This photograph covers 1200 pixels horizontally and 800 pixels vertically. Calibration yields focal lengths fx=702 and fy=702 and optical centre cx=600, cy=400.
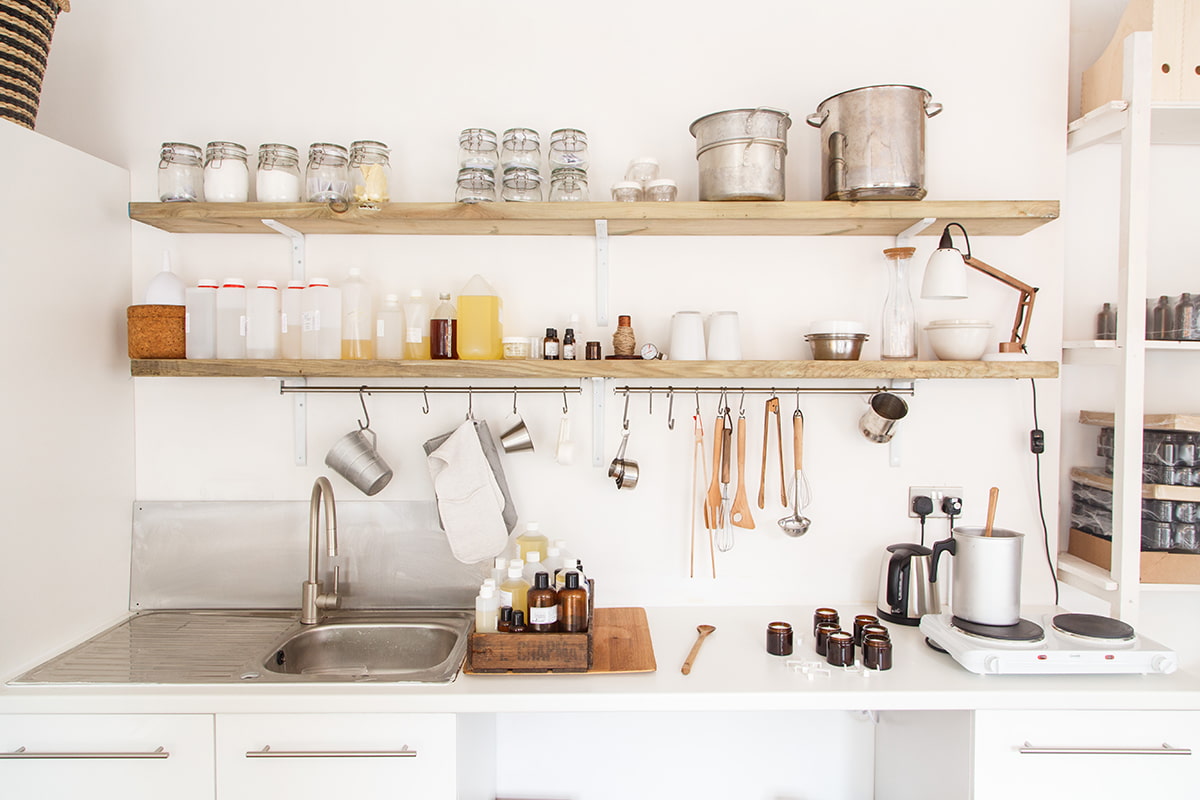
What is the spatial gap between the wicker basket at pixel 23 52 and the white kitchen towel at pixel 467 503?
3.77ft

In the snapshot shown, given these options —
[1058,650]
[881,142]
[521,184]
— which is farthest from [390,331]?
[1058,650]

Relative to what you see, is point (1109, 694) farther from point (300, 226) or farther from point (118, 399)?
point (118, 399)

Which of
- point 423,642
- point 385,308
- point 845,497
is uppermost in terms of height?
point 385,308

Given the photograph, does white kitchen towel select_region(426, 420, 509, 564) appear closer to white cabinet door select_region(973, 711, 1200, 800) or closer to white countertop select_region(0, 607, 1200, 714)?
white countertop select_region(0, 607, 1200, 714)

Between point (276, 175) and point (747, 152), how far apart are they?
1141 mm

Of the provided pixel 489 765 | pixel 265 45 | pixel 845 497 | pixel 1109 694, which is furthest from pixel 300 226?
pixel 1109 694

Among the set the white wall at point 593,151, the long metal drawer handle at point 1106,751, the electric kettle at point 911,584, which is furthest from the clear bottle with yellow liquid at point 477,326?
the long metal drawer handle at point 1106,751

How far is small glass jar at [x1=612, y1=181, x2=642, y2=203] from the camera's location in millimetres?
1707

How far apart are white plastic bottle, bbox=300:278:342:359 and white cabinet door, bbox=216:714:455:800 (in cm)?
83

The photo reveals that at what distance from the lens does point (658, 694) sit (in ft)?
4.56

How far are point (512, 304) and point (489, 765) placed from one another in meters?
1.19

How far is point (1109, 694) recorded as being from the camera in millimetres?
1384

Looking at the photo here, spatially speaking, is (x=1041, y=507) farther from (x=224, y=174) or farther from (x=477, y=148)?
(x=224, y=174)

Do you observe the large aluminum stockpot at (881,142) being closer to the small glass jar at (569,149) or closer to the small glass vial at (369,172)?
the small glass jar at (569,149)
